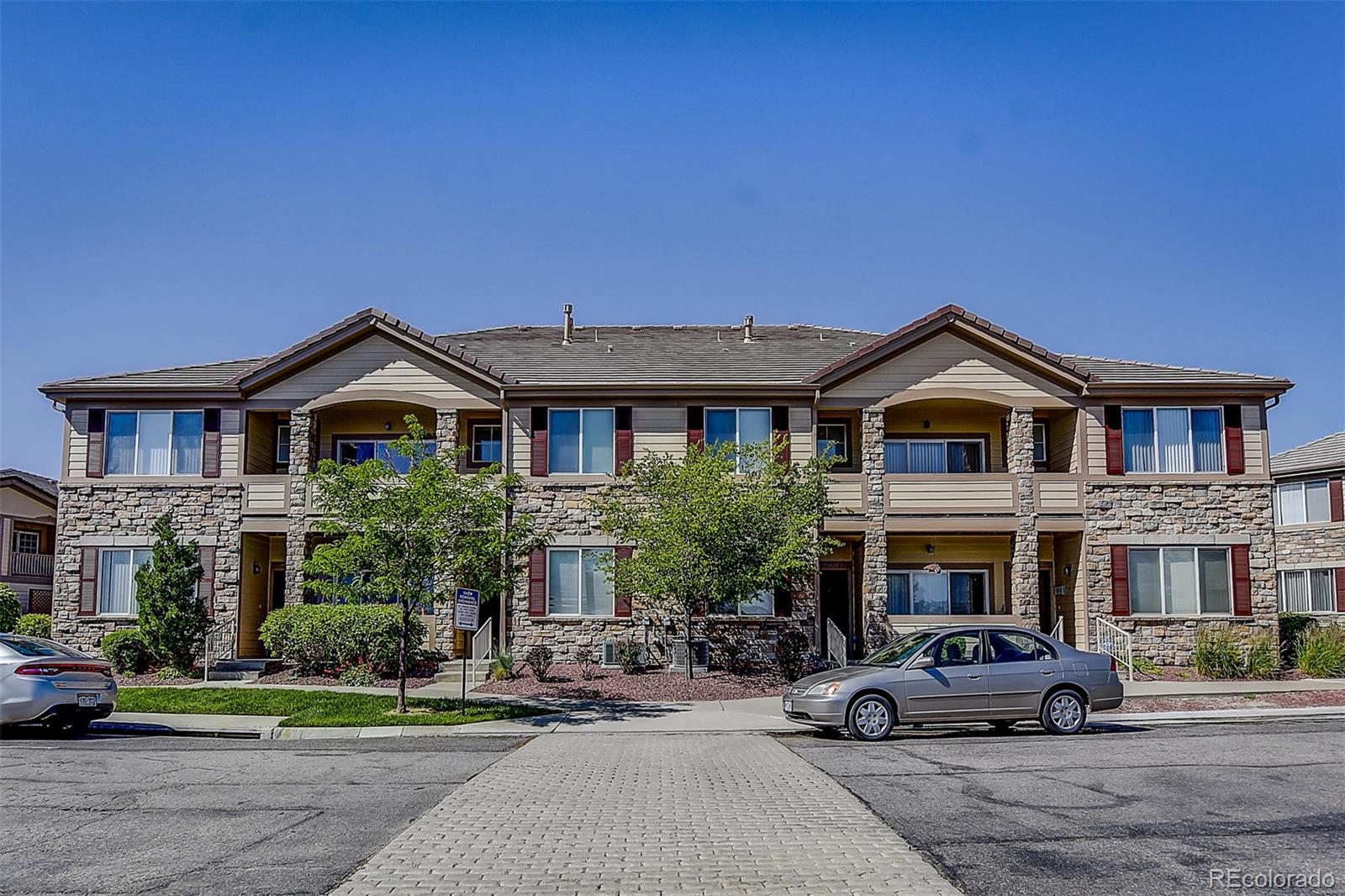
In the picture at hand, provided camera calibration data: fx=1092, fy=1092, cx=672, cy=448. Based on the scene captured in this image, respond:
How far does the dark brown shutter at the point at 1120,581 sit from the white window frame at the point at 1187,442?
1.82m

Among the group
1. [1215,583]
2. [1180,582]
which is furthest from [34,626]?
[1215,583]

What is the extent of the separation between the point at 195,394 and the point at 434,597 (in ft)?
37.6

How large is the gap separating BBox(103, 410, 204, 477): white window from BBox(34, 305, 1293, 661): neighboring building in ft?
0.17

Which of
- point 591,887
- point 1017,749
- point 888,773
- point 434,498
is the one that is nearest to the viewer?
point 591,887

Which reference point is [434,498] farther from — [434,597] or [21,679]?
[21,679]

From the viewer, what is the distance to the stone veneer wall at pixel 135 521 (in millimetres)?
25188

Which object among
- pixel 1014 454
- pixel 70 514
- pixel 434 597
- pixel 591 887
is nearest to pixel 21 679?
pixel 434 597

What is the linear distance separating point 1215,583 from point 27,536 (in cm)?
3469

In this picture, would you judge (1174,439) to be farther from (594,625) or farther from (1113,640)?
(594,625)

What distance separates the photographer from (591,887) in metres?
6.77

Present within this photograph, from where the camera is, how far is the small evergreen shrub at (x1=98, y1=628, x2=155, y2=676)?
74.3 feet

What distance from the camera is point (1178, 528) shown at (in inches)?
982

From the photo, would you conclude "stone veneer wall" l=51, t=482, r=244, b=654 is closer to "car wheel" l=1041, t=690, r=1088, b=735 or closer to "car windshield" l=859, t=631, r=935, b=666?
"car windshield" l=859, t=631, r=935, b=666

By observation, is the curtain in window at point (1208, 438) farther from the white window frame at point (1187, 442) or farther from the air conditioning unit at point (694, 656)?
the air conditioning unit at point (694, 656)
